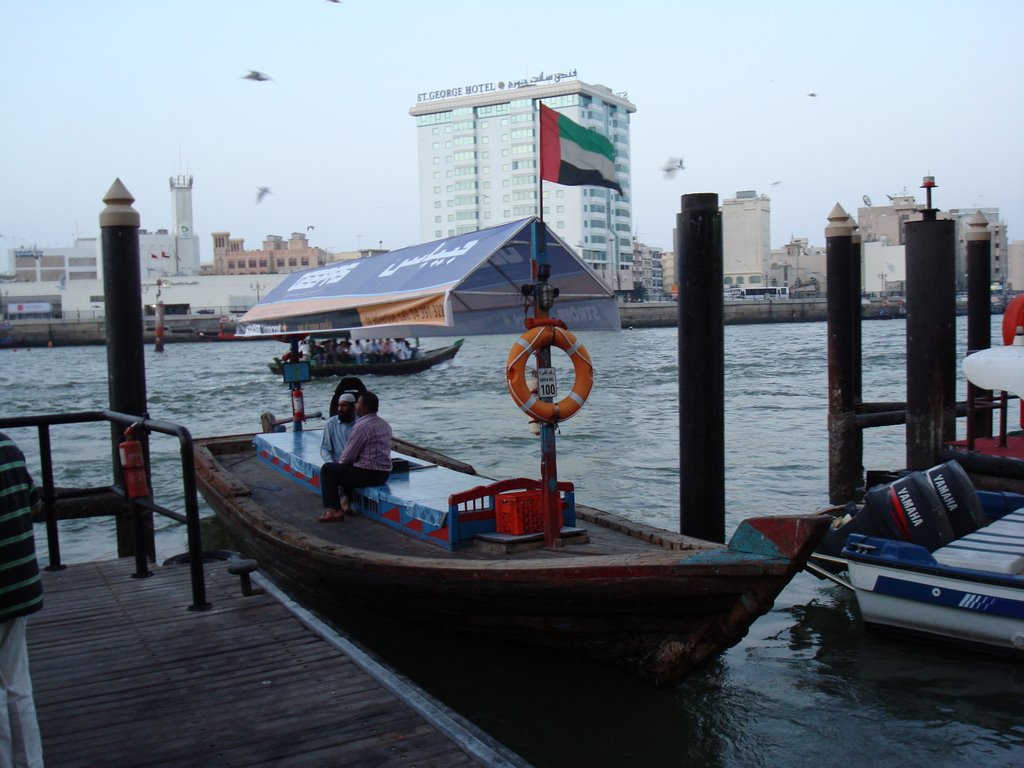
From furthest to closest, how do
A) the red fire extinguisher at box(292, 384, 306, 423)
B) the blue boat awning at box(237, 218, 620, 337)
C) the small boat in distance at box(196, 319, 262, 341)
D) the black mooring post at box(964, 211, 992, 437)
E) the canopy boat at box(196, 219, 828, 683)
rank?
the small boat in distance at box(196, 319, 262, 341)
the black mooring post at box(964, 211, 992, 437)
the red fire extinguisher at box(292, 384, 306, 423)
the blue boat awning at box(237, 218, 620, 337)
the canopy boat at box(196, 219, 828, 683)

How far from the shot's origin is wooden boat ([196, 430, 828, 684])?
5.93 m

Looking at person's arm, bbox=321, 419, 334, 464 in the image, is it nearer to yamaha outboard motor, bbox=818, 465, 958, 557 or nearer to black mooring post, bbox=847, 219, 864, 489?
yamaha outboard motor, bbox=818, 465, 958, 557

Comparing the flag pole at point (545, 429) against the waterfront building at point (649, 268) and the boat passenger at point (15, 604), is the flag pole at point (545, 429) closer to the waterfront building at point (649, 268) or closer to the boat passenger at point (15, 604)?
the boat passenger at point (15, 604)

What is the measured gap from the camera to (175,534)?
48.5 feet

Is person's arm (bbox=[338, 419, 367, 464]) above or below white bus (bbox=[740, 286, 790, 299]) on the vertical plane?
below

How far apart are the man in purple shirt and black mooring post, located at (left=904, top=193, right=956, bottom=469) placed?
21.0ft

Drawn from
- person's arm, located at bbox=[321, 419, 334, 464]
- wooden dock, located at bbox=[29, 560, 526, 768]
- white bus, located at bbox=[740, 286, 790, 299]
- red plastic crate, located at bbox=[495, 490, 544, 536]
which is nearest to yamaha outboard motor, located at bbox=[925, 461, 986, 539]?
red plastic crate, located at bbox=[495, 490, 544, 536]

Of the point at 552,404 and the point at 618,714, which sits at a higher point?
→ the point at 552,404

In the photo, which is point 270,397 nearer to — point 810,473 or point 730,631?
point 810,473

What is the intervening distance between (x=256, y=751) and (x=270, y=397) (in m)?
34.1

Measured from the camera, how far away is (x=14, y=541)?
12.3 feet

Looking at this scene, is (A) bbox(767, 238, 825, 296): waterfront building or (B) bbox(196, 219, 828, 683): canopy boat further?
(A) bbox(767, 238, 825, 296): waterfront building

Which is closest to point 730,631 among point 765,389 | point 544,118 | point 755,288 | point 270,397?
point 544,118

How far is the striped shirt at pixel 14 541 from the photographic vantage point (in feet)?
12.1
